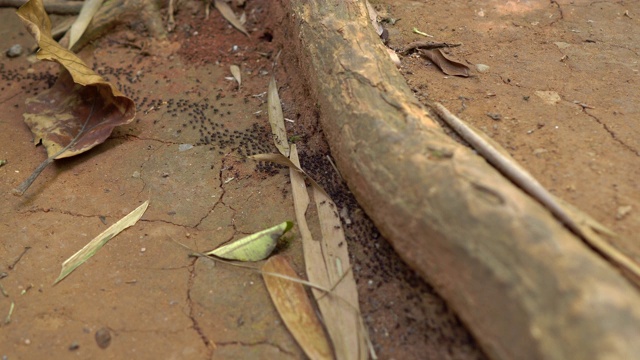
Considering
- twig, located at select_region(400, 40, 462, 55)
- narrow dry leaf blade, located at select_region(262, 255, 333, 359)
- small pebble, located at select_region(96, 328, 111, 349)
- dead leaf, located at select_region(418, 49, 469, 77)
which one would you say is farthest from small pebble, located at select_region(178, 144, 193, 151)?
dead leaf, located at select_region(418, 49, 469, 77)

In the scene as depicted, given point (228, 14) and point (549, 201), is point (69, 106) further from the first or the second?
point (549, 201)

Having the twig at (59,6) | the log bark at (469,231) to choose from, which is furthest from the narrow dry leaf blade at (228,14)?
the log bark at (469,231)

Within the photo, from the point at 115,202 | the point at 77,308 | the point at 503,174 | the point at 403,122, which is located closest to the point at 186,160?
the point at 115,202

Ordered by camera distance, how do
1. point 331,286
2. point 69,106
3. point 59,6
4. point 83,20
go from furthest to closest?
point 59,6 → point 83,20 → point 69,106 → point 331,286

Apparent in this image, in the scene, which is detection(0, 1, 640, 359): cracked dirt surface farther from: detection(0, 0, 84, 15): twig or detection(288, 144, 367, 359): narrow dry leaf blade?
detection(0, 0, 84, 15): twig

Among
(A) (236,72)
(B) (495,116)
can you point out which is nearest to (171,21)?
(A) (236,72)

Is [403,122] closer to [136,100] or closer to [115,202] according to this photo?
[115,202]

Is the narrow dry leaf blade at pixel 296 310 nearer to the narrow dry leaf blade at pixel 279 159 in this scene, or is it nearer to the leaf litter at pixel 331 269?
the leaf litter at pixel 331 269
